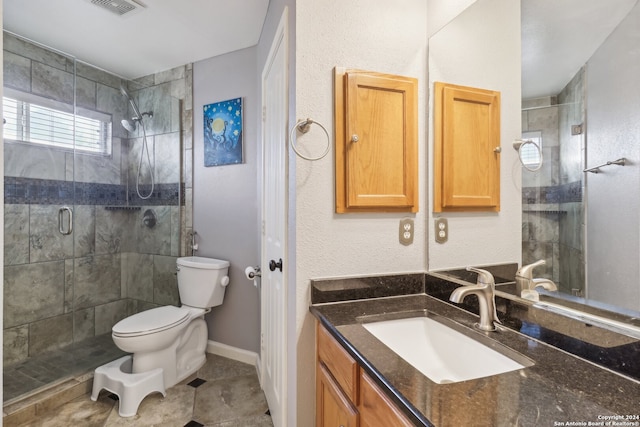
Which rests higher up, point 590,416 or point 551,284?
point 551,284

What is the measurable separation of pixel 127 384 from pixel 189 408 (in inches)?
16.1

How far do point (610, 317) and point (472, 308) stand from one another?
412mm

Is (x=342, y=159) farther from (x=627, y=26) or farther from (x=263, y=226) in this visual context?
(x=263, y=226)

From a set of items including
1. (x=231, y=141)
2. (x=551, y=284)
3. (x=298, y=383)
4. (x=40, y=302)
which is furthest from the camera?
(x=231, y=141)

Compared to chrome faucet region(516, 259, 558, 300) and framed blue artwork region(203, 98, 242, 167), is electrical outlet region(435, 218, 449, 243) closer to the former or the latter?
chrome faucet region(516, 259, 558, 300)

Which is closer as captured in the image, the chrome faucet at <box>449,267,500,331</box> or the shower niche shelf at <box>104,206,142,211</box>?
the chrome faucet at <box>449,267,500,331</box>

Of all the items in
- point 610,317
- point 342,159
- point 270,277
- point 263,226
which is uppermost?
point 342,159

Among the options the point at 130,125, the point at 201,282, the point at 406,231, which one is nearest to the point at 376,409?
the point at 406,231

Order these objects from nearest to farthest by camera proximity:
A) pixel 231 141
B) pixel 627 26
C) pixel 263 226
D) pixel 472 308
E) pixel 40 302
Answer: pixel 627 26, pixel 472 308, pixel 263 226, pixel 40 302, pixel 231 141

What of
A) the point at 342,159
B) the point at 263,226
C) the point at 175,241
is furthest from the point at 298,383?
the point at 175,241

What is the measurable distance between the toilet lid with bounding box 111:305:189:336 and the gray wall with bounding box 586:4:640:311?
2.19 metres

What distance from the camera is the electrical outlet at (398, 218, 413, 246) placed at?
129 centimetres

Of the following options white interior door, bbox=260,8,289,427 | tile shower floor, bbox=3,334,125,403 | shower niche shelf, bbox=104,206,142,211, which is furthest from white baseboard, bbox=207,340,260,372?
shower niche shelf, bbox=104,206,142,211

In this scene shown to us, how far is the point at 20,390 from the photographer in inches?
70.3
